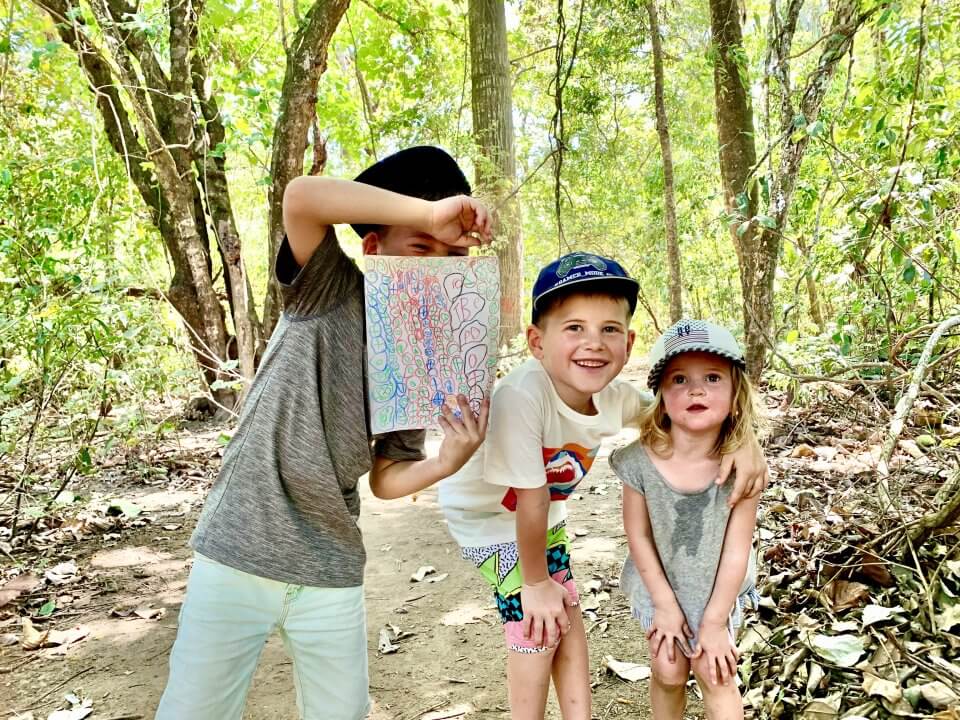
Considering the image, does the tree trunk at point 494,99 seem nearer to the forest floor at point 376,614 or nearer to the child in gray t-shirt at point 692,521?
the forest floor at point 376,614

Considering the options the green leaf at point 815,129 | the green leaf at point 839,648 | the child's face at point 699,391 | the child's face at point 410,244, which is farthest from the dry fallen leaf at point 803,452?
the child's face at point 410,244

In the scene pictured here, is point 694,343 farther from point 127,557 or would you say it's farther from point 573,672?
point 127,557

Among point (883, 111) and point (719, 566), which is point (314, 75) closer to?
point (883, 111)

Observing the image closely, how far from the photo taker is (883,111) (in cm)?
282

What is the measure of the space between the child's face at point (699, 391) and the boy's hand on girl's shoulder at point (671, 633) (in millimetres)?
471

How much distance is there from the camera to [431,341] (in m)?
1.55

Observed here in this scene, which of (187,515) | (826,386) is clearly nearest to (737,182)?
(826,386)

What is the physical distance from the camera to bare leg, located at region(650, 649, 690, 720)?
5.58ft

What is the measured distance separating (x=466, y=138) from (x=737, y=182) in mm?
2315

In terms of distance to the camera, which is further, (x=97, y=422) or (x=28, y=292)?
(x=97, y=422)

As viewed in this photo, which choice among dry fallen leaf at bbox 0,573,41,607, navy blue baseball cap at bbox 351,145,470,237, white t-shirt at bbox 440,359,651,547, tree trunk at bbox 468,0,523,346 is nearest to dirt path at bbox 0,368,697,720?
dry fallen leaf at bbox 0,573,41,607

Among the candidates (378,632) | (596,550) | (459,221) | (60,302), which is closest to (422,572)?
(378,632)

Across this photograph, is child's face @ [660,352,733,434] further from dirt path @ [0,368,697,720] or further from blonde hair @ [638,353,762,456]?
dirt path @ [0,368,697,720]

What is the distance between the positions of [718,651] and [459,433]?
852mm
